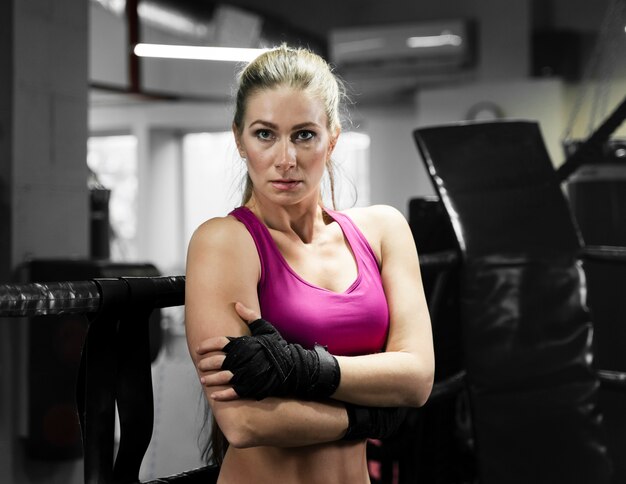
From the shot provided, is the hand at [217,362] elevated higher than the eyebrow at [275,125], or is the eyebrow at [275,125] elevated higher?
the eyebrow at [275,125]

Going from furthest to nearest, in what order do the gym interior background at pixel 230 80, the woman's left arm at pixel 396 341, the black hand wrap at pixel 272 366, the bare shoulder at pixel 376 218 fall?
1. the gym interior background at pixel 230 80
2. the bare shoulder at pixel 376 218
3. the woman's left arm at pixel 396 341
4. the black hand wrap at pixel 272 366

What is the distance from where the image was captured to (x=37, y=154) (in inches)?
131

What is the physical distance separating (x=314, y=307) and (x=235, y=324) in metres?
0.13

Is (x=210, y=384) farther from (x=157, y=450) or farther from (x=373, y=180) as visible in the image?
(x=373, y=180)

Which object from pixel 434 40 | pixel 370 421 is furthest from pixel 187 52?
pixel 370 421

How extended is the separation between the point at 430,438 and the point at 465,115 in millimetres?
5618

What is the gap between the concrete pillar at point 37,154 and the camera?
10.5ft

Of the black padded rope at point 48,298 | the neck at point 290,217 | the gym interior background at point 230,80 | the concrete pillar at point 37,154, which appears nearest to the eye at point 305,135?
the neck at point 290,217

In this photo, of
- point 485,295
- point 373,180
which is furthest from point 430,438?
point 373,180

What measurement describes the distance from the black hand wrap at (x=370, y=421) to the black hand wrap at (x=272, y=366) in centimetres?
9

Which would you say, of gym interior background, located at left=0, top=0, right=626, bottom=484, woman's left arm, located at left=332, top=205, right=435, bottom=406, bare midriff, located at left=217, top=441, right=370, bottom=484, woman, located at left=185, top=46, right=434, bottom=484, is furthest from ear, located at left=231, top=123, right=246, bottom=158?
gym interior background, located at left=0, top=0, right=626, bottom=484

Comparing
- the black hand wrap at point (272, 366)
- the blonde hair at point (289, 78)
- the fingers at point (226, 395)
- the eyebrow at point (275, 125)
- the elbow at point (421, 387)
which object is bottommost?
the elbow at point (421, 387)

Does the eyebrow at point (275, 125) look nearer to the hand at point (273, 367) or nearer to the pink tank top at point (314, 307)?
the pink tank top at point (314, 307)

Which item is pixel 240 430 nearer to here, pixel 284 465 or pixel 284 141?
pixel 284 465
